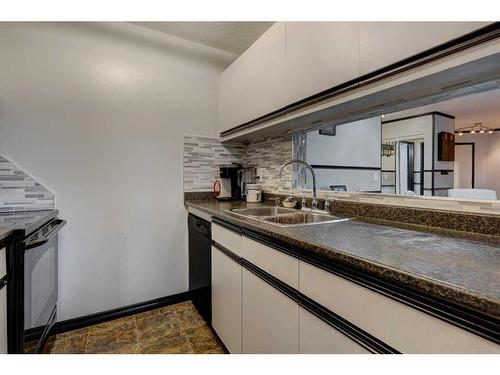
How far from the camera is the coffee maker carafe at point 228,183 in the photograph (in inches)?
98.7

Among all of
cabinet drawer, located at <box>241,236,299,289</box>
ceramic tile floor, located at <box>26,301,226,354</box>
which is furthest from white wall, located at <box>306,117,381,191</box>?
ceramic tile floor, located at <box>26,301,226,354</box>

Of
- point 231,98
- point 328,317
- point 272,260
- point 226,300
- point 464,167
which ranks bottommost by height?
point 226,300

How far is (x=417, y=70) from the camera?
0.93 m

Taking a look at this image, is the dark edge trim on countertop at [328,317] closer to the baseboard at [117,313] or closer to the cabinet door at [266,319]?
the cabinet door at [266,319]

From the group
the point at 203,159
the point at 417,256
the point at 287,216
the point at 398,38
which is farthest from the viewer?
the point at 203,159

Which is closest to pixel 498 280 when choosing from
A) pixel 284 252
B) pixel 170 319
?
pixel 284 252

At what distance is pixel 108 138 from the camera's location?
6.55 ft

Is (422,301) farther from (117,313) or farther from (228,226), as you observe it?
(117,313)

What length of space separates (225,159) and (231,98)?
24.5 inches

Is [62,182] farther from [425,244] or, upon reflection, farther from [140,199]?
[425,244]

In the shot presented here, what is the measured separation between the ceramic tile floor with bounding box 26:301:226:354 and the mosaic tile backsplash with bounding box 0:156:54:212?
35.9 inches

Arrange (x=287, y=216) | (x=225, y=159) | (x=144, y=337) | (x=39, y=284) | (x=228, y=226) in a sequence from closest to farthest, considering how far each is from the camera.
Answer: (x=39, y=284)
(x=228, y=226)
(x=287, y=216)
(x=144, y=337)
(x=225, y=159)

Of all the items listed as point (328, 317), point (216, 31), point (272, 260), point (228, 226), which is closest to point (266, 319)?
point (272, 260)

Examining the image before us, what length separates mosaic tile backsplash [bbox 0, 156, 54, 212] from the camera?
169 centimetres
